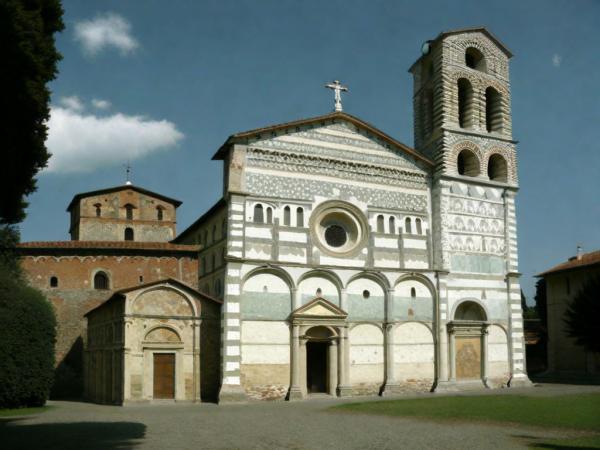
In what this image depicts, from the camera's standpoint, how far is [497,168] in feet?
100

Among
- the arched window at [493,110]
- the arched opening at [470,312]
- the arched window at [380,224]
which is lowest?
the arched opening at [470,312]

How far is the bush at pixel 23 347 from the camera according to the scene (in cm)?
2152

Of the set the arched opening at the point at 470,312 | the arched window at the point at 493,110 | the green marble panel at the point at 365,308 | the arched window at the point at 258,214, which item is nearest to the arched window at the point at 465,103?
the arched window at the point at 493,110

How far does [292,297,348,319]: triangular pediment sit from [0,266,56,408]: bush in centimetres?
925

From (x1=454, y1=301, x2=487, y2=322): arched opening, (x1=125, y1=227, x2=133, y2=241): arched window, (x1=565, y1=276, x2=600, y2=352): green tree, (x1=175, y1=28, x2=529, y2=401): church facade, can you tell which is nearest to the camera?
(x1=175, y1=28, x2=529, y2=401): church facade

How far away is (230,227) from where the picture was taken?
2502 centimetres

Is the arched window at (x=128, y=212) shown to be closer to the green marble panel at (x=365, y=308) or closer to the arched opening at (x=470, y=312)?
the green marble panel at (x=365, y=308)

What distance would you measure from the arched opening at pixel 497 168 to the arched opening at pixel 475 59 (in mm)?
4176

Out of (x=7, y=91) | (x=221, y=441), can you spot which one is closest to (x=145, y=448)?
(x=221, y=441)

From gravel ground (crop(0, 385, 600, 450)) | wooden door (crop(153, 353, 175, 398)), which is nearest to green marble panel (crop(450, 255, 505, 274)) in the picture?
gravel ground (crop(0, 385, 600, 450))

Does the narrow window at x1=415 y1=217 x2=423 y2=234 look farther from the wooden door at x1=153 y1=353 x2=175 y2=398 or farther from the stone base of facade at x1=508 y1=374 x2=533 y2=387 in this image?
the wooden door at x1=153 y1=353 x2=175 y2=398

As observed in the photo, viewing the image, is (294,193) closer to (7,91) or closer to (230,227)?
(230,227)

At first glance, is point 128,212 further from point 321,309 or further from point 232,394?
point 232,394

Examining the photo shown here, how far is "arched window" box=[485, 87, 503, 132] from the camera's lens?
30719mm
